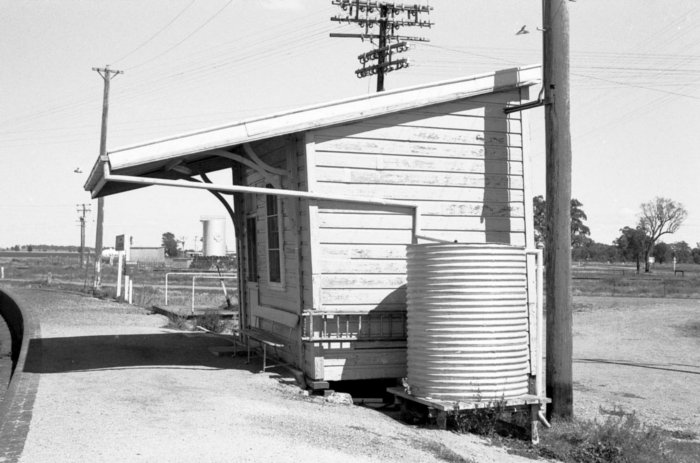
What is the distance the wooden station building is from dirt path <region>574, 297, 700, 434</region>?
9.99 feet

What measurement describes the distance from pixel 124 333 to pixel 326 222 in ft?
21.7

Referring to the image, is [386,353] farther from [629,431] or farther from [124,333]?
[124,333]

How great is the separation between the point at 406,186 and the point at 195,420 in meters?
4.02

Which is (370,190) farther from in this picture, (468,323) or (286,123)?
(468,323)

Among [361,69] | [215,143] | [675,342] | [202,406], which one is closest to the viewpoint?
[202,406]

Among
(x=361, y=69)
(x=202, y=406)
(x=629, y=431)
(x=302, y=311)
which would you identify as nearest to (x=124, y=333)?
(x=302, y=311)

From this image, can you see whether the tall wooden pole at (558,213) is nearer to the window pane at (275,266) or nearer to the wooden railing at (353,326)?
→ the wooden railing at (353,326)

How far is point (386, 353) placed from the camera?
30.6 ft

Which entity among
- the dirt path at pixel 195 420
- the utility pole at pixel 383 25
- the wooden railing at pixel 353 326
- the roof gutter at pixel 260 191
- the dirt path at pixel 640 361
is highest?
the utility pole at pixel 383 25

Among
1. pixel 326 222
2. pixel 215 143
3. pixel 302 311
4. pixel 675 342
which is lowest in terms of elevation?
pixel 675 342

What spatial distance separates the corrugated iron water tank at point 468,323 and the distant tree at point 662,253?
12613cm

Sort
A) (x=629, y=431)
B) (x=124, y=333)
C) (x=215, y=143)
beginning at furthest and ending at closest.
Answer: (x=124, y=333), (x=215, y=143), (x=629, y=431)

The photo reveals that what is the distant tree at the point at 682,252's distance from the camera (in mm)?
132375

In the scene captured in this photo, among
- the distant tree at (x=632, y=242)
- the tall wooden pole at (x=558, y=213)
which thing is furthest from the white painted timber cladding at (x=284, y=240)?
the distant tree at (x=632, y=242)
